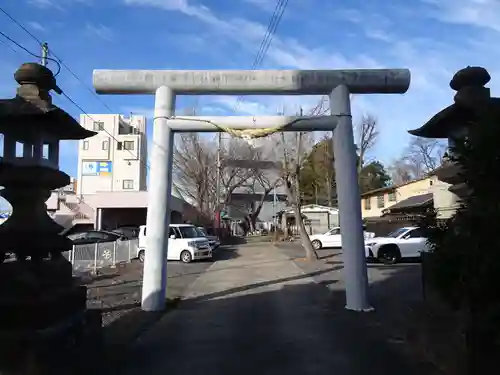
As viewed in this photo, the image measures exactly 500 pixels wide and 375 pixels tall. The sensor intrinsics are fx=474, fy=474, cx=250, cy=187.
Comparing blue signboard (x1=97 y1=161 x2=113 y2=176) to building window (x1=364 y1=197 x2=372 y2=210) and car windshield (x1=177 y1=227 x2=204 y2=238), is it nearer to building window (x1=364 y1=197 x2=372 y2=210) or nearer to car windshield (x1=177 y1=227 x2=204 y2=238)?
building window (x1=364 y1=197 x2=372 y2=210)

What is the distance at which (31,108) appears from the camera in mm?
5570

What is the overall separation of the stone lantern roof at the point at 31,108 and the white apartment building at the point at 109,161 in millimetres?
59028

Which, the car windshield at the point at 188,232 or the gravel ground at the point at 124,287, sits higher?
the car windshield at the point at 188,232

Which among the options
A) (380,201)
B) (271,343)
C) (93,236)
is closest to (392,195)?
(380,201)

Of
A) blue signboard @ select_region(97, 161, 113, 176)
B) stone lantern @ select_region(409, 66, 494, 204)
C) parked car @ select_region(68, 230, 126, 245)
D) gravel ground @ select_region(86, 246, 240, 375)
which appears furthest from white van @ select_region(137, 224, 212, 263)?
blue signboard @ select_region(97, 161, 113, 176)

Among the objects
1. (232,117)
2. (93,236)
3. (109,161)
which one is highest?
(109,161)

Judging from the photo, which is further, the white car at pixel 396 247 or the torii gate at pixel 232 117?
the white car at pixel 396 247

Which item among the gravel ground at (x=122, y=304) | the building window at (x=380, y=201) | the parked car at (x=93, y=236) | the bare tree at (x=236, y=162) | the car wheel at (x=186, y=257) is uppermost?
the bare tree at (x=236, y=162)

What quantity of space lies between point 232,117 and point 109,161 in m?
57.7

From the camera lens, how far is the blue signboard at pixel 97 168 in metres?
64.3

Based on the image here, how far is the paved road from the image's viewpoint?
5715mm

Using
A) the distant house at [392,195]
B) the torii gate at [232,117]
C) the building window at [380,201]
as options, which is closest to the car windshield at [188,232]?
the torii gate at [232,117]

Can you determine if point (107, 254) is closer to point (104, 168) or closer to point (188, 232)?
point (188, 232)

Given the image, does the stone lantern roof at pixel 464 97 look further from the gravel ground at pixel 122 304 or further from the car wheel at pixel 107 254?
the car wheel at pixel 107 254
